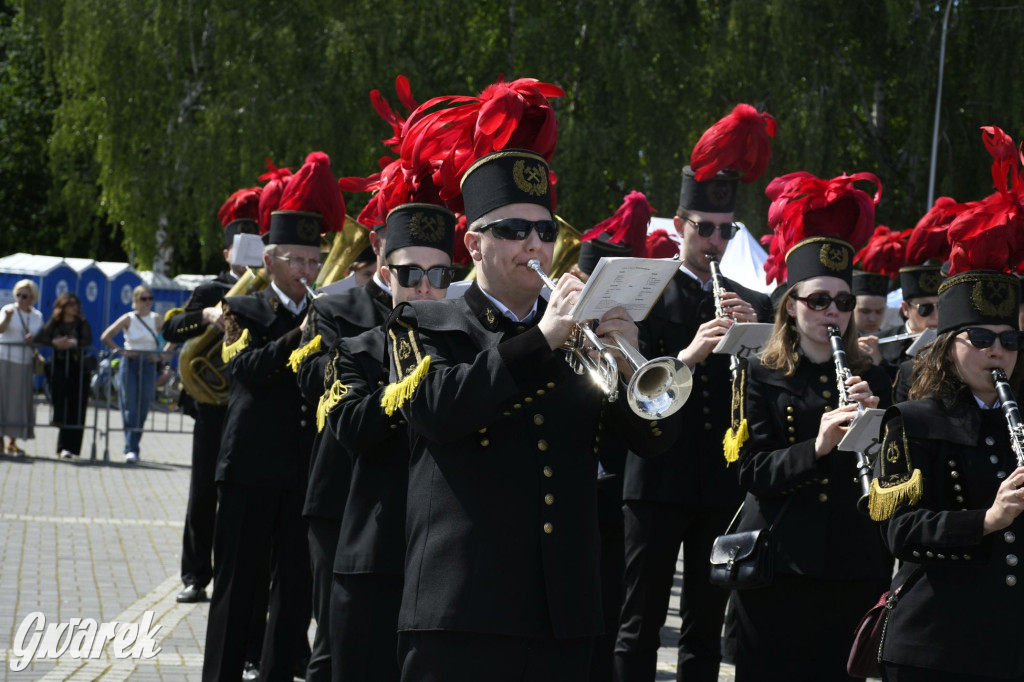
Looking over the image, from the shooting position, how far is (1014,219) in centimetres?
513

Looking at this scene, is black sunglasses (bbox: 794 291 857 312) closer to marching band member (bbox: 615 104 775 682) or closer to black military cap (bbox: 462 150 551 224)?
marching band member (bbox: 615 104 775 682)

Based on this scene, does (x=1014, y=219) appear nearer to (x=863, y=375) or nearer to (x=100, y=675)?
(x=863, y=375)

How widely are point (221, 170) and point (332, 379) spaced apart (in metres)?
23.3

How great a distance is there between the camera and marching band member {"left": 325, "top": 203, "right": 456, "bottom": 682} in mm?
4832

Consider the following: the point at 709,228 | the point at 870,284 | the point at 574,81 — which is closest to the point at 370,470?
the point at 709,228

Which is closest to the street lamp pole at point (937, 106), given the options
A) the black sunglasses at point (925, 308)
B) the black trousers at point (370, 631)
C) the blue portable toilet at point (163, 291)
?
the black sunglasses at point (925, 308)

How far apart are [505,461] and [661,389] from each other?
0.46 metres

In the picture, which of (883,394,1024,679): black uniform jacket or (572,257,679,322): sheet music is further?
(883,394,1024,679): black uniform jacket

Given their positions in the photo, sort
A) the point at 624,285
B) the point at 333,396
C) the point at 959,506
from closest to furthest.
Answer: the point at 624,285 → the point at 959,506 → the point at 333,396

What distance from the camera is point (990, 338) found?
483cm

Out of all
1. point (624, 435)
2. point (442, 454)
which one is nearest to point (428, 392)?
point (442, 454)

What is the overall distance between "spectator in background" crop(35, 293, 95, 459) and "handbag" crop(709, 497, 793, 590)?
13712 mm

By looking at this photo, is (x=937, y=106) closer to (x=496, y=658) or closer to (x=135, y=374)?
(x=135, y=374)

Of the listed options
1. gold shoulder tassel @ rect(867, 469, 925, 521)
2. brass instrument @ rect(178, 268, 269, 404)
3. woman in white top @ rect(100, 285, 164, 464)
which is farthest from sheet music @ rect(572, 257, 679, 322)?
woman in white top @ rect(100, 285, 164, 464)
